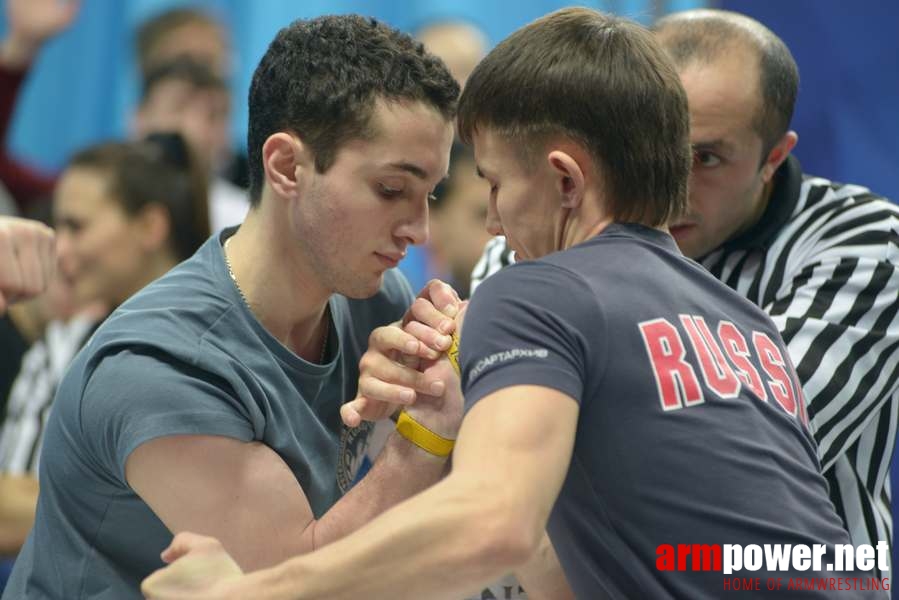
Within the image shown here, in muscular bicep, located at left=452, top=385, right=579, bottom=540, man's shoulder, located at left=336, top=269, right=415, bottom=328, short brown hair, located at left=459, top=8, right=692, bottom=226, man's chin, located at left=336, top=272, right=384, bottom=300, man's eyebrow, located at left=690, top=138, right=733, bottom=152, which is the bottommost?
man's shoulder, located at left=336, top=269, right=415, bottom=328

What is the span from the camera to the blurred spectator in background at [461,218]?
505 centimetres

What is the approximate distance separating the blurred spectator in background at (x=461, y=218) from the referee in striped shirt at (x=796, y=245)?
224cm

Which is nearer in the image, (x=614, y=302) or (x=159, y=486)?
(x=614, y=302)

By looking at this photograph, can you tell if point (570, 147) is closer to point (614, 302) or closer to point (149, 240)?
point (614, 302)

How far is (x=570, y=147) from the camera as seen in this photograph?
190 centimetres

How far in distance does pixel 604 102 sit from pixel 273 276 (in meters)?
0.78

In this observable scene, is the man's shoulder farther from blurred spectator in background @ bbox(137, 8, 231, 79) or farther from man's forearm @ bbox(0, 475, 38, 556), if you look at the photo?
blurred spectator in background @ bbox(137, 8, 231, 79)

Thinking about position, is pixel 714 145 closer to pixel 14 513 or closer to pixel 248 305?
pixel 248 305

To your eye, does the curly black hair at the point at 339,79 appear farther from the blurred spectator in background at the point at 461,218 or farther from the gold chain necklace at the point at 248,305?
the blurred spectator in background at the point at 461,218

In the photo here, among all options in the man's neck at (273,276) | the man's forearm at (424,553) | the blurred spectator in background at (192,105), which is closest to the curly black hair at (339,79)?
the man's neck at (273,276)

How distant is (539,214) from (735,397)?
1.30ft

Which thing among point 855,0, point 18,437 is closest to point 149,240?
point 18,437

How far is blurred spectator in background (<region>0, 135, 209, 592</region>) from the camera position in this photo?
418 centimetres

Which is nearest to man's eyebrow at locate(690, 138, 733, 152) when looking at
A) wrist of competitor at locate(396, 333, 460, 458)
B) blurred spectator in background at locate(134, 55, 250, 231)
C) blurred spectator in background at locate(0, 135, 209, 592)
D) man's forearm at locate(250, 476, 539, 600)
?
wrist of competitor at locate(396, 333, 460, 458)
